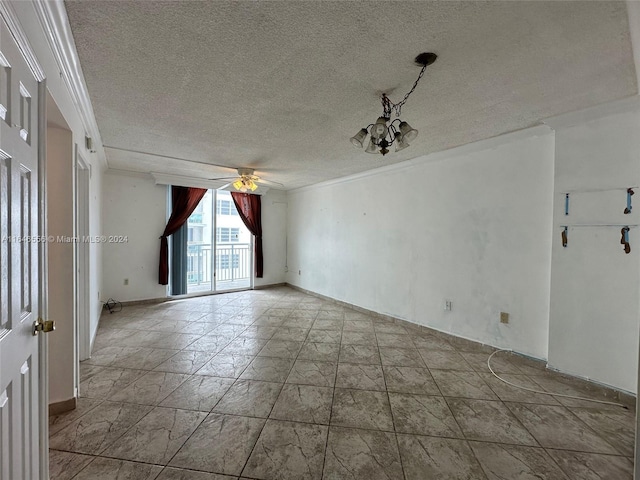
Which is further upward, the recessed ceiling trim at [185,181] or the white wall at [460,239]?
the recessed ceiling trim at [185,181]

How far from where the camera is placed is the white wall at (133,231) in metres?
4.46

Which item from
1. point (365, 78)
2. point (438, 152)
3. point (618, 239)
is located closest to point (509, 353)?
point (618, 239)

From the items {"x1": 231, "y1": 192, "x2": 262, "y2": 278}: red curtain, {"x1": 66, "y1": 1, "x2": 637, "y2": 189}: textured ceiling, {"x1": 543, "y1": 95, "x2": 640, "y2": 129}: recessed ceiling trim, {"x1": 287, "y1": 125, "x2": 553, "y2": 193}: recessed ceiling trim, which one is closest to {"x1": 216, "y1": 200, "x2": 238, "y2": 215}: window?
{"x1": 231, "y1": 192, "x2": 262, "y2": 278}: red curtain

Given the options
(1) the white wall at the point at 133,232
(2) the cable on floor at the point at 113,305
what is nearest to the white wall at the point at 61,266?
(2) the cable on floor at the point at 113,305

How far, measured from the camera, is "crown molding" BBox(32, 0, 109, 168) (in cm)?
118

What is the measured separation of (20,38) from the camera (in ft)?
3.22

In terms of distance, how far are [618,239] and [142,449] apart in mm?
3730

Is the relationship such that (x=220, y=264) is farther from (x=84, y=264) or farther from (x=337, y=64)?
(x=337, y=64)

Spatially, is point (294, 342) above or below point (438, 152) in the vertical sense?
below

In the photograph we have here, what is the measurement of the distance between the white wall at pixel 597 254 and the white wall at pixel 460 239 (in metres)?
0.14

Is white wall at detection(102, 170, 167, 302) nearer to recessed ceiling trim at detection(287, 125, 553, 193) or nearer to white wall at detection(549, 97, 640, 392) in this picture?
recessed ceiling trim at detection(287, 125, 553, 193)

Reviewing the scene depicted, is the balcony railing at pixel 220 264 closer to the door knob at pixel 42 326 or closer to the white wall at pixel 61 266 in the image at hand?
the white wall at pixel 61 266

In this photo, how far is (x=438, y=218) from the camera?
11.2 feet

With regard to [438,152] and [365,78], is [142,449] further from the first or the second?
[438,152]
